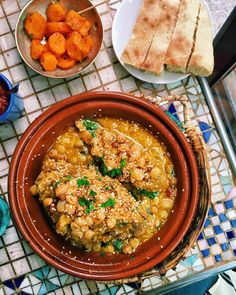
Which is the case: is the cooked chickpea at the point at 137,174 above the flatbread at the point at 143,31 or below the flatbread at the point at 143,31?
below

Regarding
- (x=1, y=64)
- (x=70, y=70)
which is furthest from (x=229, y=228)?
(x=1, y=64)

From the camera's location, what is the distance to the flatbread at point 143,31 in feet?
7.85

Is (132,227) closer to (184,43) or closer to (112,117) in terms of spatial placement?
(112,117)

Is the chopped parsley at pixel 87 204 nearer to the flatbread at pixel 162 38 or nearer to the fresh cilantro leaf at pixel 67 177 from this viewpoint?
the fresh cilantro leaf at pixel 67 177

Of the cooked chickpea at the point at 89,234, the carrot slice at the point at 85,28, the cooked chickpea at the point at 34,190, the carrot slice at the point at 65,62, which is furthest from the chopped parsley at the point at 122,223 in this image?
the carrot slice at the point at 85,28

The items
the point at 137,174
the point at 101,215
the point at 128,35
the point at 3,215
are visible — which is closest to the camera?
the point at 101,215

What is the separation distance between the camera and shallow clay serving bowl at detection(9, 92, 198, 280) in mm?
2115

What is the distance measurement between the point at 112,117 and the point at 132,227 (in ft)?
1.59

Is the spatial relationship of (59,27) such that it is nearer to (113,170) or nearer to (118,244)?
(113,170)

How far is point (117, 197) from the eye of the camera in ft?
6.56

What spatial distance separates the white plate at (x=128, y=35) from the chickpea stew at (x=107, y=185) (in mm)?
304

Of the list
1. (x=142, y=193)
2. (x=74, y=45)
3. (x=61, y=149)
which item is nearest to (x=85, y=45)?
(x=74, y=45)

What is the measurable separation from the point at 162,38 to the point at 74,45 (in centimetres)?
40

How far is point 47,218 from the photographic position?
86.7 inches
